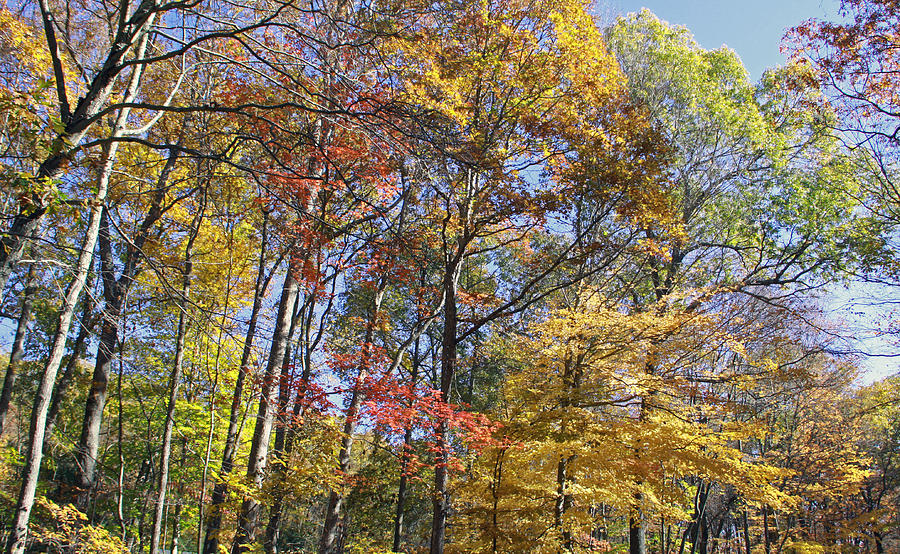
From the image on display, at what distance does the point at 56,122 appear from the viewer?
2871 mm

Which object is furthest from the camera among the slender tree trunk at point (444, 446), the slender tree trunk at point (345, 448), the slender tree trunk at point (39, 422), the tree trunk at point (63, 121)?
the slender tree trunk at point (345, 448)

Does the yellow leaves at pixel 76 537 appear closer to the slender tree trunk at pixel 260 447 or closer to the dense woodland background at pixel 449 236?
the dense woodland background at pixel 449 236

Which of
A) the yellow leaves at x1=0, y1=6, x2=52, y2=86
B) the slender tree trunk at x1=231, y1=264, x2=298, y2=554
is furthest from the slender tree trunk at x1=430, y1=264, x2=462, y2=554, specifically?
the yellow leaves at x1=0, y1=6, x2=52, y2=86

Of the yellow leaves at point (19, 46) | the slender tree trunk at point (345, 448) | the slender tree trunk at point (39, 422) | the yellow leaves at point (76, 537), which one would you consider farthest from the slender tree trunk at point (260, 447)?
the yellow leaves at point (19, 46)

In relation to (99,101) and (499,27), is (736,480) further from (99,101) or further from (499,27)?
(99,101)

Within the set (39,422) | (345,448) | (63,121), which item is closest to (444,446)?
(345,448)

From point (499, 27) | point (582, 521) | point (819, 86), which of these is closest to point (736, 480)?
point (582, 521)

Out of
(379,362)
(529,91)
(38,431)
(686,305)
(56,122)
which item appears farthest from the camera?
(686,305)

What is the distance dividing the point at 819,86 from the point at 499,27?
21.4 ft

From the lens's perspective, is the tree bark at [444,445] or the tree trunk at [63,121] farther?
the tree bark at [444,445]

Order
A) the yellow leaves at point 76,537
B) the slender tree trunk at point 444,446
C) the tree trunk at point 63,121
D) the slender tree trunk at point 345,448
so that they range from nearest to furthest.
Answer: the tree trunk at point 63,121 → the yellow leaves at point 76,537 → the slender tree trunk at point 444,446 → the slender tree trunk at point 345,448

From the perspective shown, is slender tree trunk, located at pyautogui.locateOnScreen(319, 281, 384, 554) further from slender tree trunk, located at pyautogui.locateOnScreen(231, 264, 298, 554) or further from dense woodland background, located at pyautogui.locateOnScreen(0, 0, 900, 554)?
slender tree trunk, located at pyautogui.locateOnScreen(231, 264, 298, 554)

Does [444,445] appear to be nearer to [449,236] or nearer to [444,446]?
[444,446]

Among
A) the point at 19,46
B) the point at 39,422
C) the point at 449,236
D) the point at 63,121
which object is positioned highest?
the point at 19,46
